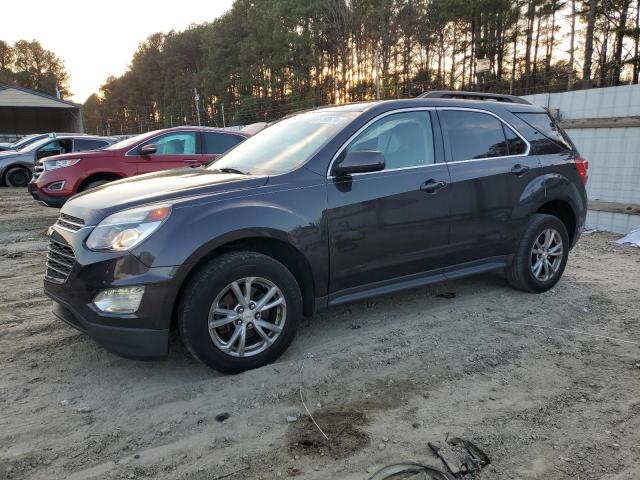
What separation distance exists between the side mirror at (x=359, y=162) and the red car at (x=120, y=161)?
16.9ft

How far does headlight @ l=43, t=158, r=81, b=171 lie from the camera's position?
8242 mm

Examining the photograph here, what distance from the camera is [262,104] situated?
40.7 m

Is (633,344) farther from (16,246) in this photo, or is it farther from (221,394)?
(16,246)

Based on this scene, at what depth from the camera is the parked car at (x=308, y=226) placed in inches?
117

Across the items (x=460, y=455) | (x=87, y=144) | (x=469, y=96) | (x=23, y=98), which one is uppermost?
(x=23, y=98)

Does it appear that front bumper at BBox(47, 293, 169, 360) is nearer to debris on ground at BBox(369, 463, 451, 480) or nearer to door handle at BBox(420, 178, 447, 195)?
debris on ground at BBox(369, 463, 451, 480)

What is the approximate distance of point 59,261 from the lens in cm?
321

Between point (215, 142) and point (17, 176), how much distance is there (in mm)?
10395

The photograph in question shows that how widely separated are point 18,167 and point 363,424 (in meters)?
16.5

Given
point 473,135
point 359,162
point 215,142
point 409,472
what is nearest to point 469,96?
point 473,135

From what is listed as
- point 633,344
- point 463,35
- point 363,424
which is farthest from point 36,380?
point 463,35

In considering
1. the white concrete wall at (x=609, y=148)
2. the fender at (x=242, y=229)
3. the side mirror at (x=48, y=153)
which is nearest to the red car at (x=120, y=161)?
the fender at (x=242, y=229)

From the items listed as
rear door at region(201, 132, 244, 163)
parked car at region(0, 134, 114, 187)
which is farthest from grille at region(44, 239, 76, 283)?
parked car at region(0, 134, 114, 187)

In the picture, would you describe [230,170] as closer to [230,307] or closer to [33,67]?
[230,307]
